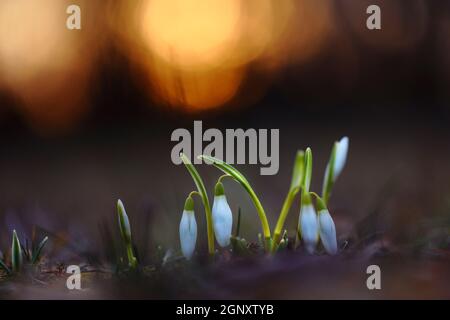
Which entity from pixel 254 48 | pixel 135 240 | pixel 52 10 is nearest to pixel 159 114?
pixel 254 48

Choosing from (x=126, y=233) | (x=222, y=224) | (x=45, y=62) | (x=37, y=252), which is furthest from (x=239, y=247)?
(x=45, y=62)

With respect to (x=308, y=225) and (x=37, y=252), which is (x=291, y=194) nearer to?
(x=308, y=225)

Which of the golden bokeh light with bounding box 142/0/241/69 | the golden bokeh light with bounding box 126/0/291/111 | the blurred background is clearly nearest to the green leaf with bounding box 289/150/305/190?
the blurred background

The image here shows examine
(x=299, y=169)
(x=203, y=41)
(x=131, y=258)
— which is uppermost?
(x=203, y=41)

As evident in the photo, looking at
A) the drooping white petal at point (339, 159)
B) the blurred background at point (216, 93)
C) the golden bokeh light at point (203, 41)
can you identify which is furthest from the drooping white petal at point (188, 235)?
the golden bokeh light at point (203, 41)

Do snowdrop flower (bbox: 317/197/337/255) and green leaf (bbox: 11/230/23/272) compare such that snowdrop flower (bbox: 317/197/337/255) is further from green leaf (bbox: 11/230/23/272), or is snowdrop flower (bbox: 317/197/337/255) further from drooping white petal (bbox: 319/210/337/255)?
green leaf (bbox: 11/230/23/272)

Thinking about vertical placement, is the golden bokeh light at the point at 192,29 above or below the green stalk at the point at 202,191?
above

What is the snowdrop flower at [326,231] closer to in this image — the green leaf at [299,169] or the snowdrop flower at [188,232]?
the green leaf at [299,169]
